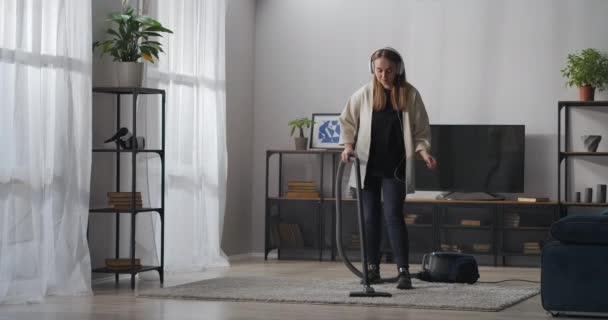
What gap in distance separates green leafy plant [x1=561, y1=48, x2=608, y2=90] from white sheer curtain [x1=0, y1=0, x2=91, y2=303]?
401 centimetres

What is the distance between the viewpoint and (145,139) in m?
6.44

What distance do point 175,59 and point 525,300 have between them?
3237mm

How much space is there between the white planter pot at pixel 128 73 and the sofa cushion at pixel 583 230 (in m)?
2.81

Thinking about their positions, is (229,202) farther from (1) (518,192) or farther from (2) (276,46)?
(1) (518,192)

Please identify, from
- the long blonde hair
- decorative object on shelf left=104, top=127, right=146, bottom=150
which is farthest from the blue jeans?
decorative object on shelf left=104, top=127, right=146, bottom=150

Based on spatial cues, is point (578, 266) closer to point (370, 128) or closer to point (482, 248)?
point (370, 128)

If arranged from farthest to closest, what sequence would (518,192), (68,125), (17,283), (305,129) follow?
(305,129), (518,192), (68,125), (17,283)

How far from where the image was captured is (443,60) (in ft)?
27.8

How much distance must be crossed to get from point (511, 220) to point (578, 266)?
3719 millimetres

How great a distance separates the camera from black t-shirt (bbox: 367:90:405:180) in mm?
5555

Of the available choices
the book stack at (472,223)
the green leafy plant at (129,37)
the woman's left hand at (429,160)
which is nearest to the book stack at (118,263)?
the green leafy plant at (129,37)

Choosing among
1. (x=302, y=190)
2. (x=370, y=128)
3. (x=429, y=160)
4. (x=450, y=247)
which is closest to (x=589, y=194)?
(x=450, y=247)

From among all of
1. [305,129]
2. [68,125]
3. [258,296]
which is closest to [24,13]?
[68,125]

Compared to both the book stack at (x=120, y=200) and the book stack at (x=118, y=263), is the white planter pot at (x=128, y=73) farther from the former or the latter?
the book stack at (x=118, y=263)
